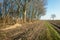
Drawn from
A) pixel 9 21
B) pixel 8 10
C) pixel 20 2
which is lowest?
pixel 9 21

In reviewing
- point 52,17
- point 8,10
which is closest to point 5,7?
point 8,10

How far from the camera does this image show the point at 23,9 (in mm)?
35875

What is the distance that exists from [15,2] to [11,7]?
159 cm

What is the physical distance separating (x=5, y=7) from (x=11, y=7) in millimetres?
1743

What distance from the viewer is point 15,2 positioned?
33.3 metres

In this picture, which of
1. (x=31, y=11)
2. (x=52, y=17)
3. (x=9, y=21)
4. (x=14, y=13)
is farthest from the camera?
(x=52, y=17)

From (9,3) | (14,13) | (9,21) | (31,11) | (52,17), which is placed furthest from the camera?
(52,17)

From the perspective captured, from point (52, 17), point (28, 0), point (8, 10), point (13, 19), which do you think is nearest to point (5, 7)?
point (8, 10)

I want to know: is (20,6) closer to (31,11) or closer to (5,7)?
(5,7)

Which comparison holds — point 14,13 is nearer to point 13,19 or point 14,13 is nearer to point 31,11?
point 13,19

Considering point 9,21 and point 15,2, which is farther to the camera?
point 15,2

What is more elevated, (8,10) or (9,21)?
(8,10)

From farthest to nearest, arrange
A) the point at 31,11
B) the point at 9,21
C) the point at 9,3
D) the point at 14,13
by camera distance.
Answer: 1. the point at 31,11
2. the point at 14,13
3. the point at 9,3
4. the point at 9,21

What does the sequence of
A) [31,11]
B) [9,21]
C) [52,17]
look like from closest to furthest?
1. [9,21]
2. [31,11]
3. [52,17]
